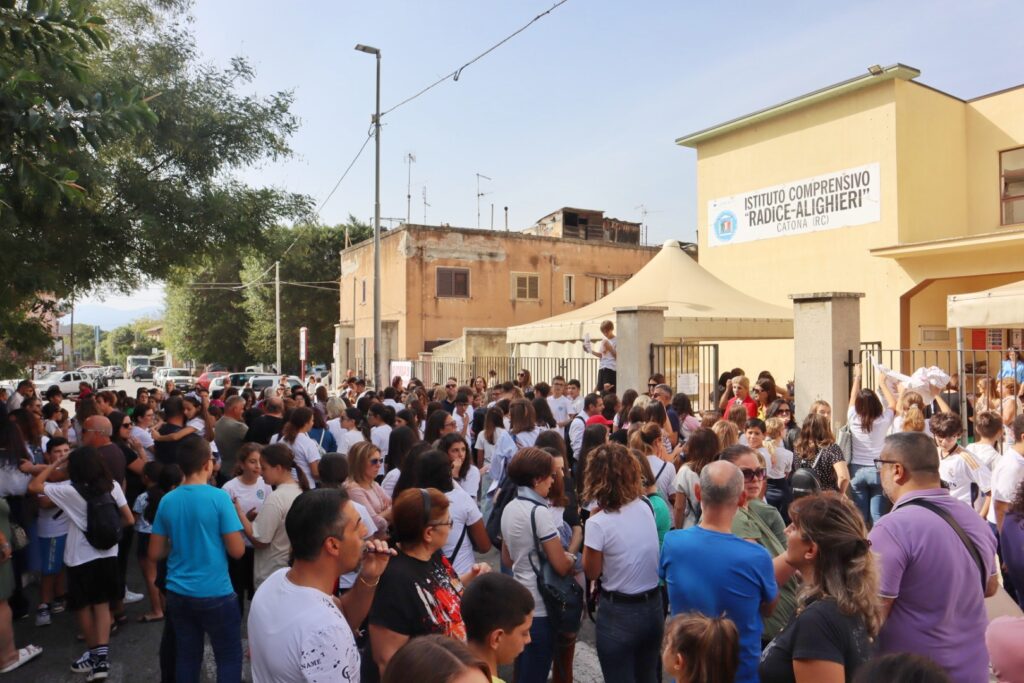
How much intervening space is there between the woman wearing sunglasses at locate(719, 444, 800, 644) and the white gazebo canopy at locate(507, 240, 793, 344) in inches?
336

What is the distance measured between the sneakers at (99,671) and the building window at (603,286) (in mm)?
28137

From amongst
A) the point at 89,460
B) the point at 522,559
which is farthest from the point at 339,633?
the point at 89,460

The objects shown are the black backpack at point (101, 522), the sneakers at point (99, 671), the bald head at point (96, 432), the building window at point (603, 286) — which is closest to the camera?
the sneakers at point (99, 671)

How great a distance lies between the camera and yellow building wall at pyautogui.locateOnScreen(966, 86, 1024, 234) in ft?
56.4

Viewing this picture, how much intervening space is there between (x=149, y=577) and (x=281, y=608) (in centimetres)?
456

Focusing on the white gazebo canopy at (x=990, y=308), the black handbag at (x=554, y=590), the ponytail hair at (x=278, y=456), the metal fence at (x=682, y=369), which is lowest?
the black handbag at (x=554, y=590)

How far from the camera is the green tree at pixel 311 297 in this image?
1654 inches

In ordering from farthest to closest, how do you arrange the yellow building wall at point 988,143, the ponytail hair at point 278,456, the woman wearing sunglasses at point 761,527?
the yellow building wall at point 988,143
the ponytail hair at point 278,456
the woman wearing sunglasses at point 761,527

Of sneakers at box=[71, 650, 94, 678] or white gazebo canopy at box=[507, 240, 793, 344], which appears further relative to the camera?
white gazebo canopy at box=[507, 240, 793, 344]

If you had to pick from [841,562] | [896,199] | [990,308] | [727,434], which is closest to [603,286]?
[896,199]

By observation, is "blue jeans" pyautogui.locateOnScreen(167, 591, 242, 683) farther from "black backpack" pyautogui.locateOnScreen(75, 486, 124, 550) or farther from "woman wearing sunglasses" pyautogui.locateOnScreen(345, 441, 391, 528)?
"black backpack" pyautogui.locateOnScreen(75, 486, 124, 550)

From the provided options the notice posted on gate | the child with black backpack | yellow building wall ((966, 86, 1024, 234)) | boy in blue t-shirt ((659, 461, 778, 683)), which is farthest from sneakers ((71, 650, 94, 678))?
yellow building wall ((966, 86, 1024, 234))

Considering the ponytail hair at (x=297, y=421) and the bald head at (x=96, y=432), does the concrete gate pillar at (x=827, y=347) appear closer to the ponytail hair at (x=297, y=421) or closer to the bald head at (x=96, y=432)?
the ponytail hair at (x=297, y=421)

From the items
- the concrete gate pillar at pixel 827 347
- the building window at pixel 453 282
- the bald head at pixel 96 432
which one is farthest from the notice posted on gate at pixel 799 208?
the bald head at pixel 96 432
